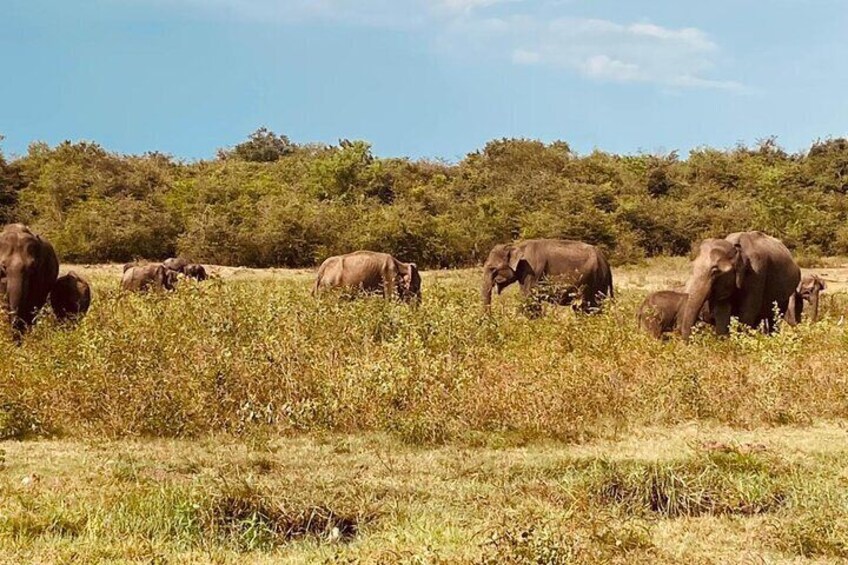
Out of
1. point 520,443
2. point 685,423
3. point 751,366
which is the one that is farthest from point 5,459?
point 751,366

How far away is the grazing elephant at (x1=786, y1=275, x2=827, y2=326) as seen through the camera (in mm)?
19172

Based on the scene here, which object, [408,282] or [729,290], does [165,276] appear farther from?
[729,290]

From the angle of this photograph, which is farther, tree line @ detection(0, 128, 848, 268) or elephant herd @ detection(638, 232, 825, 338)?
tree line @ detection(0, 128, 848, 268)

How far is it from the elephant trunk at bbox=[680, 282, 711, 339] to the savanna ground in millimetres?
1309

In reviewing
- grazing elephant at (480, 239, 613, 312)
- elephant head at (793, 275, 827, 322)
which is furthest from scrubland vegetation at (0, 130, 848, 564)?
elephant head at (793, 275, 827, 322)

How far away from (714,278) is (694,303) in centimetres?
54

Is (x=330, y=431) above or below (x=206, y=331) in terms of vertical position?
below

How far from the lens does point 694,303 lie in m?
13.6

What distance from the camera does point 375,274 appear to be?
19875mm

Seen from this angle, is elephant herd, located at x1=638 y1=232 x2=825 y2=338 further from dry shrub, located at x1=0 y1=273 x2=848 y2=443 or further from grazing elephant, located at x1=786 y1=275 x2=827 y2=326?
grazing elephant, located at x1=786 y1=275 x2=827 y2=326

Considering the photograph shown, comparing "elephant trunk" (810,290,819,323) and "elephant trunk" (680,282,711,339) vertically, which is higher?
"elephant trunk" (680,282,711,339)

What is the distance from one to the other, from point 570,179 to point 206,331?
151 feet

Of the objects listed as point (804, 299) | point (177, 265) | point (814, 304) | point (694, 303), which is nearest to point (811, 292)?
point (804, 299)

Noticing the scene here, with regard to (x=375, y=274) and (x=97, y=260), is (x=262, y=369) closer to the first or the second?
(x=375, y=274)
